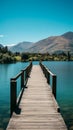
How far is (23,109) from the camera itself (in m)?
8.86

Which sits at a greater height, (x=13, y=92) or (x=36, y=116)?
(x=13, y=92)

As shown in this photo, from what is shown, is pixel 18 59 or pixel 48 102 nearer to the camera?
pixel 48 102

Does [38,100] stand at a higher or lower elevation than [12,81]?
lower

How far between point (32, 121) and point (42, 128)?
Answer: 2.18ft

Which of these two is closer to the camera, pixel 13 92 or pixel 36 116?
pixel 36 116

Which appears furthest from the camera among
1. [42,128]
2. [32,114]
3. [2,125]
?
[2,125]

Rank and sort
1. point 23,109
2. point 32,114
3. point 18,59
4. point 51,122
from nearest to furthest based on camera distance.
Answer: point 51,122
point 32,114
point 23,109
point 18,59

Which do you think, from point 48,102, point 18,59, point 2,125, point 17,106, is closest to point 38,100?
point 48,102

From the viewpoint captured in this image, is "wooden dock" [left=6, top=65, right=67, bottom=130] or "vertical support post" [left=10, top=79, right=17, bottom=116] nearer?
"wooden dock" [left=6, top=65, right=67, bottom=130]

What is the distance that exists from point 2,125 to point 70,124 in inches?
143

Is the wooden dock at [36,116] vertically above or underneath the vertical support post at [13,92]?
underneath

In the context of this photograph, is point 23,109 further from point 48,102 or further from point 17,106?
point 48,102

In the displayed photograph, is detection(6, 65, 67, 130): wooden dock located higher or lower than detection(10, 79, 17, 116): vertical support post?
lower

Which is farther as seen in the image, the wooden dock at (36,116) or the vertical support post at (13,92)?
the vertical support post at (13,92)
